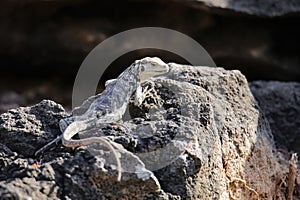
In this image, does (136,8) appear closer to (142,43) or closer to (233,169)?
(142,43)

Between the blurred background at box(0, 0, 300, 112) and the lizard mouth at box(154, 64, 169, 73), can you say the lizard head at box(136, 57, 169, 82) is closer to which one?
the lizard mouth at box(154, 64, 169, 73)

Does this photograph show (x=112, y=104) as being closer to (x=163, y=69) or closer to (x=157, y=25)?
(x=163, y=69)

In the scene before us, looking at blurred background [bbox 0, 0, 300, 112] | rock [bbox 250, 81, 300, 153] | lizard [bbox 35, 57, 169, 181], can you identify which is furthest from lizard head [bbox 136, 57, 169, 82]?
blurred background [bbox 0, 0, 300, 112]

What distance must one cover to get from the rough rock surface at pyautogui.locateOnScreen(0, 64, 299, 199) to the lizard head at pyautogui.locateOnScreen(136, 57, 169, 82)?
0.04 meters

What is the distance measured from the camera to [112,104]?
85.4 inches

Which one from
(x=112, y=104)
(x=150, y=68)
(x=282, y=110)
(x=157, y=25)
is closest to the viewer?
(x=112, y=104)

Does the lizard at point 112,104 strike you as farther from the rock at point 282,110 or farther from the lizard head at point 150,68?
the rock at point 282,110

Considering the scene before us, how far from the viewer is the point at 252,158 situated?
2.46 meters

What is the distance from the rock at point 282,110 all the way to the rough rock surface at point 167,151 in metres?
0.75

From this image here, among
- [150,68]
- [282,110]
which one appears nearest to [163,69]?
[150,68]

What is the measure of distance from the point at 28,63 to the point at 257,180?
309cm

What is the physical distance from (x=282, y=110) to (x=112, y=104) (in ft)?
5.26

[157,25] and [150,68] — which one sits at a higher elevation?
[157,25]

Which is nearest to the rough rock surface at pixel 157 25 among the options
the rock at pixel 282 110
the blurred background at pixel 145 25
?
the blurred background at pixel 145 25
